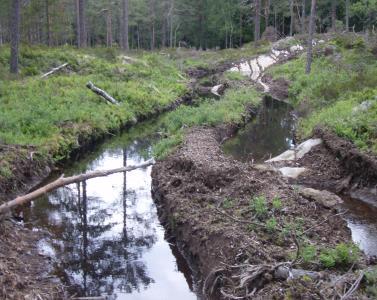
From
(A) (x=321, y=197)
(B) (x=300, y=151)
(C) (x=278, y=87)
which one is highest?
(A) (x=321, y=197)

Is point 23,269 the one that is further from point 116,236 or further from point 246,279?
point 246,279

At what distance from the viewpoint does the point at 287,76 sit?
117 feet

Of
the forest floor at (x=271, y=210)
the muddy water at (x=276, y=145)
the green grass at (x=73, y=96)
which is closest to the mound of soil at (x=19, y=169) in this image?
the green grass at (x=73, y=96)

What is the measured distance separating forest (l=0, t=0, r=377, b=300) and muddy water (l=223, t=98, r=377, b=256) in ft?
0.21

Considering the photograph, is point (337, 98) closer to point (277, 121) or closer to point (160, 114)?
point (277, 121)

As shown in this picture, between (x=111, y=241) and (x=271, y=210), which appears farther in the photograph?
(x=111, y=241)

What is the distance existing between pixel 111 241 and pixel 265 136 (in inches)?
464

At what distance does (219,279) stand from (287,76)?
29254mm

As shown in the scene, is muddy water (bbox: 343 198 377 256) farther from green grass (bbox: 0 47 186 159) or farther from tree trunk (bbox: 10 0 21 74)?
tree trunk (bbox: 10 0 21 74)

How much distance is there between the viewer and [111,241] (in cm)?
1095

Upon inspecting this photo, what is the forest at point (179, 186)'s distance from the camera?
8.19 metres

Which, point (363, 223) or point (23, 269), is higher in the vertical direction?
point (23, 269)

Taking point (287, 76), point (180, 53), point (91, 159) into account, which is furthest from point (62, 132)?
point (180, 53)

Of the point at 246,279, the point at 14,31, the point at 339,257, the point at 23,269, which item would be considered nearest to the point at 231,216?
the point at 246,279
